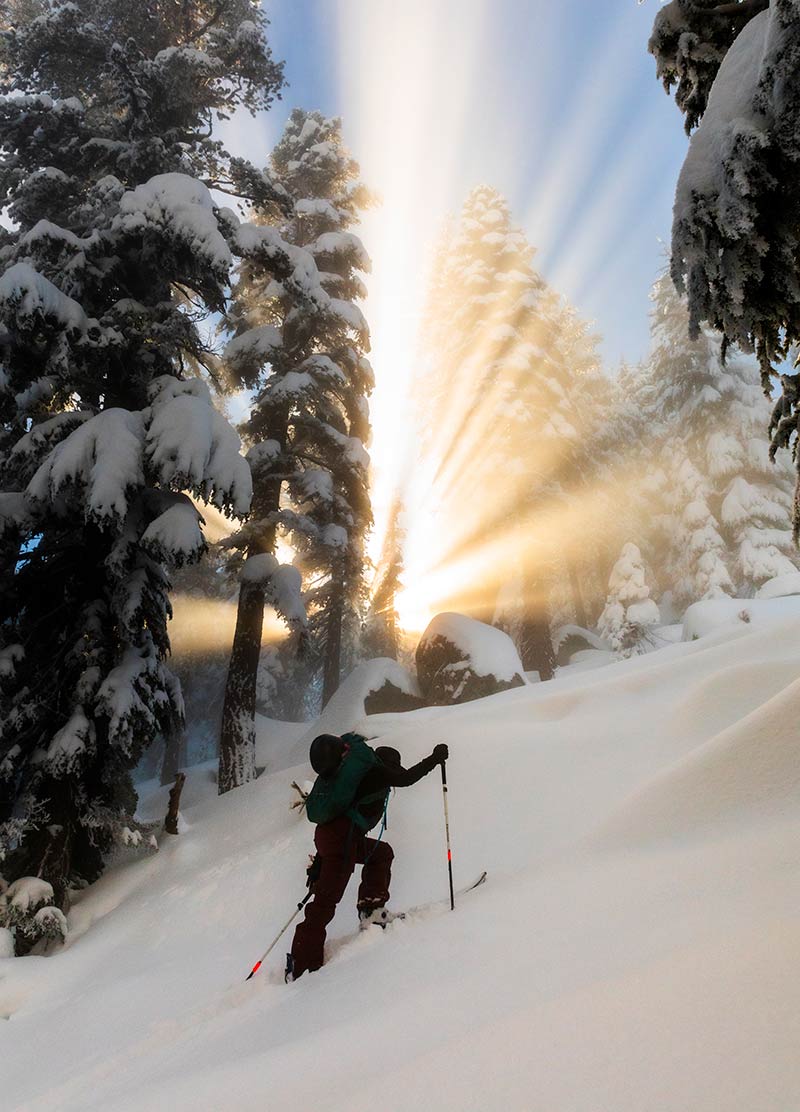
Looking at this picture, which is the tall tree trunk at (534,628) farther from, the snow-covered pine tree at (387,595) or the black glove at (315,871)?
the black glove at (315,871)

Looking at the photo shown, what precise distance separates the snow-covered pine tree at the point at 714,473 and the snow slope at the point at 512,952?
17912 millimetres

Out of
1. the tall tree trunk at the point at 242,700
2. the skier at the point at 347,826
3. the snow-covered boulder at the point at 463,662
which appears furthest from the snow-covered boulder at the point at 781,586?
the skier at the point at 347,826

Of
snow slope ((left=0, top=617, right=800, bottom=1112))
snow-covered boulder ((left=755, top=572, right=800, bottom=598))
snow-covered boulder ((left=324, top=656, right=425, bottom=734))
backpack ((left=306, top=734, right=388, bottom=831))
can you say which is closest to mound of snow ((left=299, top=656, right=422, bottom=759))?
snow-covered boulder ((left=324, top=656, right=425, bottom=734))

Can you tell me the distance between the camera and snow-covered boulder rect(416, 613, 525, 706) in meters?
15.3

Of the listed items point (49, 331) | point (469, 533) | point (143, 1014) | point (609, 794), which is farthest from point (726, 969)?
point (469, 533)

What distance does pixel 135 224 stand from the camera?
796 centimetres

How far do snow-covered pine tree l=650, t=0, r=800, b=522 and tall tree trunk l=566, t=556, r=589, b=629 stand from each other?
21327mm

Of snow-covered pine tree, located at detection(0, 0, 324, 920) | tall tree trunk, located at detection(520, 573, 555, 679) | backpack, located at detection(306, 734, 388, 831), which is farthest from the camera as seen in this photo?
tall tree trunk, located at detection(520, 573, 555, 679)

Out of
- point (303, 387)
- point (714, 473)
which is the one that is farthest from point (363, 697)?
point (714, 473)

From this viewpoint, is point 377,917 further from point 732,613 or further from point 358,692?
point 732,613

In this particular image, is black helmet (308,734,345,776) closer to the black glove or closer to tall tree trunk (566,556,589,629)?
the black glove

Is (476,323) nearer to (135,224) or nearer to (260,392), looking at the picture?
(260,392)

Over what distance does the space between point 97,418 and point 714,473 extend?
2503 cm

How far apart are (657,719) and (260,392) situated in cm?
1136
